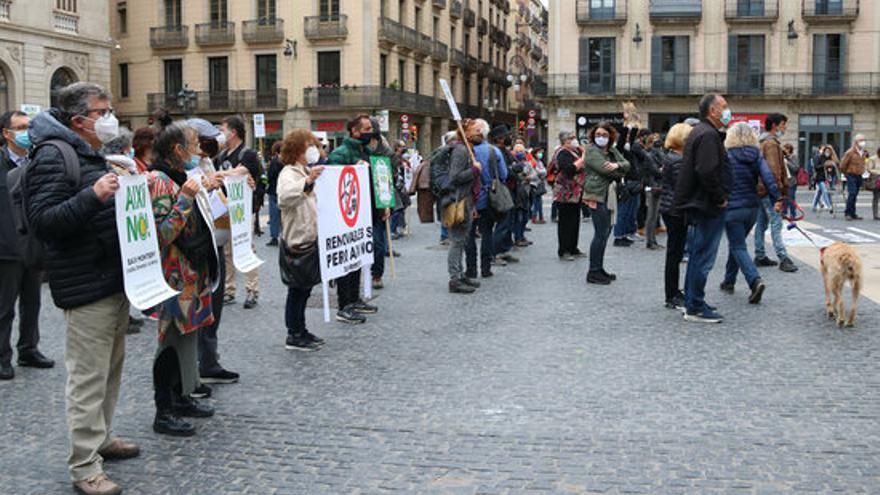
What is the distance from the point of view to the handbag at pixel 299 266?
24.1 feet

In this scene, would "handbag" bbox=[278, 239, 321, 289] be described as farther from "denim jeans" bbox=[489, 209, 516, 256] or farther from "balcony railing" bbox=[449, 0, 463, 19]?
"balcony railing" bbox=[449, 0, 463, 19]

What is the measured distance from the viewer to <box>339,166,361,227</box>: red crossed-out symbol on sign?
26.3 feet

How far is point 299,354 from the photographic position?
23.9 ft

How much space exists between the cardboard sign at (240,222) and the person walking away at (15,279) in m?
1.46

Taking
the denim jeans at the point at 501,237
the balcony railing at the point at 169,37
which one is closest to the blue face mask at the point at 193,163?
the denim jeans at the point at 501,237

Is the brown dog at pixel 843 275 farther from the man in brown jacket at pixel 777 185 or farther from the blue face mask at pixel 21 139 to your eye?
the blue face mask at pixel 21 139

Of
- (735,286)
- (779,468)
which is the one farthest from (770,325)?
(779,468)

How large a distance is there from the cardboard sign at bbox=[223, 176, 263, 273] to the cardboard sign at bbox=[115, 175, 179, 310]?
2.11 m

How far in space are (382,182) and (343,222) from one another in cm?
167

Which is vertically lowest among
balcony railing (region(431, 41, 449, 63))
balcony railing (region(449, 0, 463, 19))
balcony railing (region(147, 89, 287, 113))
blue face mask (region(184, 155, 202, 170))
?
blue face mask (region(184, 155, 202, 170))

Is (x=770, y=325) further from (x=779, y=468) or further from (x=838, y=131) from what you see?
(x=838, y=131)

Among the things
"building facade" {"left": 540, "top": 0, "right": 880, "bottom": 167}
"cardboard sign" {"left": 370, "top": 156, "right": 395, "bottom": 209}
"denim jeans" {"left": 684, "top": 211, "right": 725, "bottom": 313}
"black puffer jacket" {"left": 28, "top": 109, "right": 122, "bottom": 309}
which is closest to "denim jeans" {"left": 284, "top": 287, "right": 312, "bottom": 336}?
"cardboard sign" {"left": 370, "top": 156, "right": 395, "bottom": 209}

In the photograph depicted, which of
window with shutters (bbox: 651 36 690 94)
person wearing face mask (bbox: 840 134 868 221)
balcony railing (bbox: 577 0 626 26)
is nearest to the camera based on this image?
person wearing face mask (bbox: 840 134 868 221)

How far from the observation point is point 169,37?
48.7 metres
